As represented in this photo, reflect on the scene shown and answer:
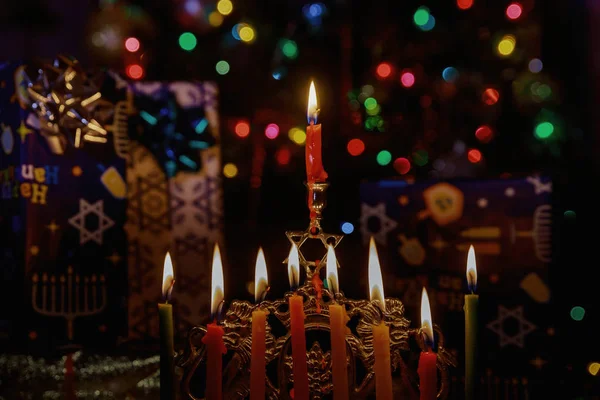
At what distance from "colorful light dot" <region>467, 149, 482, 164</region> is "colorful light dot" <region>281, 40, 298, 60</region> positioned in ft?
3.11

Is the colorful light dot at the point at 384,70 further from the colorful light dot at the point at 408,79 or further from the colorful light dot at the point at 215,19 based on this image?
the colorful light dot at the point at 215,19

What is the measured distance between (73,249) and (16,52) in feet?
3.86

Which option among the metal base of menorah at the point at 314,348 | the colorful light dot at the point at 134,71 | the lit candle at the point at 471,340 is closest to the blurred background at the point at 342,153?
the colorful light dot at the point at 134,71

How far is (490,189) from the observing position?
185 cm

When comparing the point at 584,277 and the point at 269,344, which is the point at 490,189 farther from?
the point at 269,344

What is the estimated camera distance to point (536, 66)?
207 centimetres

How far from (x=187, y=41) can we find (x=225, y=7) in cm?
26

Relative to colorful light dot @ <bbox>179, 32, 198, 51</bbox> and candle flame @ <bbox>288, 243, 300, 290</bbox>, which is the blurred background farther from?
candle flame @ <bbox>288, 243, 300, 290</bbox>

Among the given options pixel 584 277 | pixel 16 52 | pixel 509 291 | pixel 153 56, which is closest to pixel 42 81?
pixel 153 56

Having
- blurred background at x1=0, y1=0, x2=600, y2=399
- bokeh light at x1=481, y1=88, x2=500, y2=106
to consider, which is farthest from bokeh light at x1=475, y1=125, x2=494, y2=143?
bokeh light at x1=481, y1=88, x2=500, y2=106

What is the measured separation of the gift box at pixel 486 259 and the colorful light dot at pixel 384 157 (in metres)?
0.27

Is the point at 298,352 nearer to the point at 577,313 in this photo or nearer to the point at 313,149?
the point at 313,149

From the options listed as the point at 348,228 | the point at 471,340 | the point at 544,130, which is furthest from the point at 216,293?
the point at 544,130

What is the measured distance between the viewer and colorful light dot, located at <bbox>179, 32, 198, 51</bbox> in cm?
233
